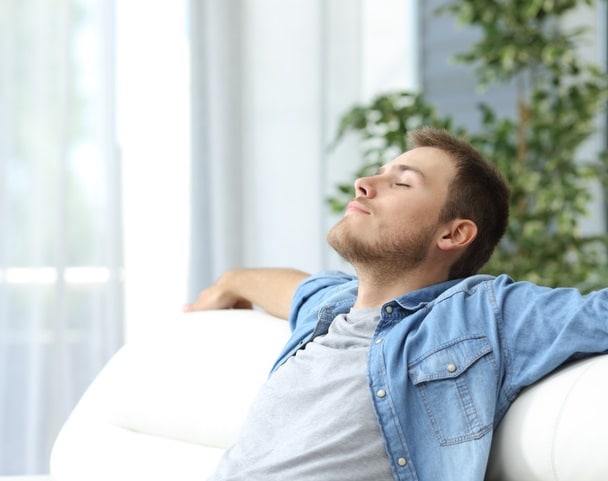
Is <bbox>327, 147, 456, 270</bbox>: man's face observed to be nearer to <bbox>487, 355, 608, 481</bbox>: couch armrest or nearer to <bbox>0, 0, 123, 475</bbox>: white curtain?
<bbox>487, 355, 608, 481</bbox>: couch armrest

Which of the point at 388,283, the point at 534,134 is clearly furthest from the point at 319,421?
the point at 534,134

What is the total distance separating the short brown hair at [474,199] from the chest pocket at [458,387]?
0.29 metres

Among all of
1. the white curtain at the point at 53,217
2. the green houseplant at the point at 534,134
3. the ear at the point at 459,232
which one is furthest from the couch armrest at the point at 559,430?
the white curtain at the point at 53,217

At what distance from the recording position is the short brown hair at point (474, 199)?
5.14 ft

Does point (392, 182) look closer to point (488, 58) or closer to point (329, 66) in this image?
point (488, 58)

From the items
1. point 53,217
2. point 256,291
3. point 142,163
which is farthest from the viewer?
point 142,163

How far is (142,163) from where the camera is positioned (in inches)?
124

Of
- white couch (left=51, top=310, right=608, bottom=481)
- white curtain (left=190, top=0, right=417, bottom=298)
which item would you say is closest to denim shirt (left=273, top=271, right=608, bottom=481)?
white couch (left=51, top=310, right=608, bottom=481)

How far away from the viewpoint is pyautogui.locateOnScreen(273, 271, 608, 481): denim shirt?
1248 millimetres

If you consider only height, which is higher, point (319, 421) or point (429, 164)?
point (429, 164)

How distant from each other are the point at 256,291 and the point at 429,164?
21.5 inches

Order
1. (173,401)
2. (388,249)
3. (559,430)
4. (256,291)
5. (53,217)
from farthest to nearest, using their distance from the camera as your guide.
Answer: (53,217) < (256,291) < (173,401) < (388,249) < (559,430)

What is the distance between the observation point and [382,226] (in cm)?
156

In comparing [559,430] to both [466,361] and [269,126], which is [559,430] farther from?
[269,126]
